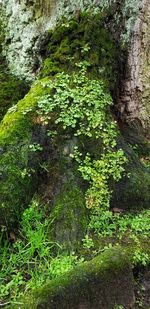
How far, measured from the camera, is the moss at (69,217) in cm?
387

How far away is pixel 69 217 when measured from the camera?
3.98m

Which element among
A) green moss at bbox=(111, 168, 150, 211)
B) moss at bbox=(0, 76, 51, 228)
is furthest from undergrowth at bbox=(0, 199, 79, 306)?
green moss at bbox=(111, 168, 150, 211)

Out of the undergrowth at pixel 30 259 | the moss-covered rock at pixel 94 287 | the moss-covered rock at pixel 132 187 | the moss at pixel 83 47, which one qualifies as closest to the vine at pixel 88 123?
the moss-covered rock at pixel 132 187

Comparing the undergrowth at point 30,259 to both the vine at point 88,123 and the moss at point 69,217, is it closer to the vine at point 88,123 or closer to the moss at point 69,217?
the moss at point 69,217

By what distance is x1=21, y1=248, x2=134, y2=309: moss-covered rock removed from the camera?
3.03 metres

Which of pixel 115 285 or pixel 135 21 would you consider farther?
pixel 135 21

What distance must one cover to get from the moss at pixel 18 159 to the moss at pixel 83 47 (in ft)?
1.83

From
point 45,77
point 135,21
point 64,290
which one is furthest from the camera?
point 135,21

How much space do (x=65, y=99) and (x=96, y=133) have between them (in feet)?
1.67

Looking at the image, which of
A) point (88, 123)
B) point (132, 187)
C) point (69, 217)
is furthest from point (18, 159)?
point (132, 187)

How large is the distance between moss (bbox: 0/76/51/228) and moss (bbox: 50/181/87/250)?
328 millimetres

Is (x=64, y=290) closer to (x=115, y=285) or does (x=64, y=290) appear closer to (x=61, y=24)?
(x=115, y=285)

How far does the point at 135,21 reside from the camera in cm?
559

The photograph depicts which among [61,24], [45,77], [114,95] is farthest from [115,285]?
[61,24]
